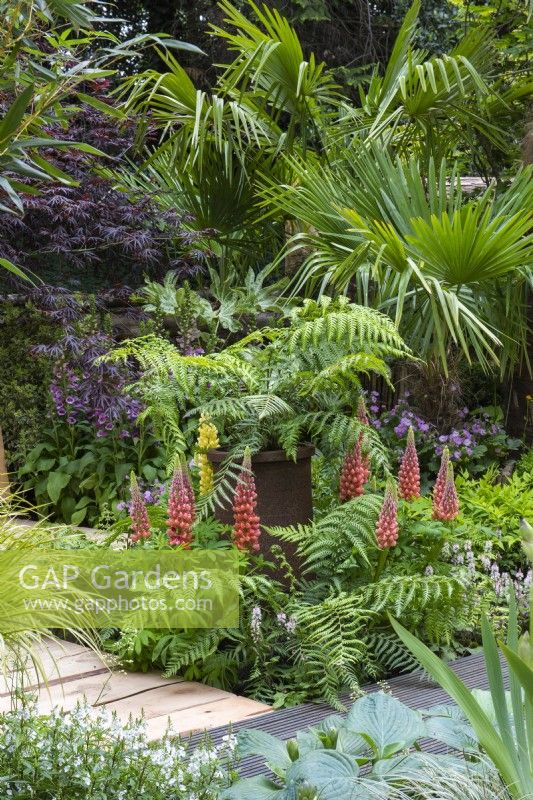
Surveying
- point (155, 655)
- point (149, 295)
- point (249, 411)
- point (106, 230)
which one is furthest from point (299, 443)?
point (106, 230)

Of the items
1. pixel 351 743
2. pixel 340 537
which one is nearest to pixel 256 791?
pixel 351 743

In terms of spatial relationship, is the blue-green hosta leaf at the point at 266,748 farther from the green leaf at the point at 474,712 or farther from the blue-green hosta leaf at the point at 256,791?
the green leaf at the point at 474,712

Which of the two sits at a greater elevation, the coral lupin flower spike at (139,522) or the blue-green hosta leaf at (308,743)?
the coral lupin flower spike at (139,522)

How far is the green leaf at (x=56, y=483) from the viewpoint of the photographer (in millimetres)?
5363

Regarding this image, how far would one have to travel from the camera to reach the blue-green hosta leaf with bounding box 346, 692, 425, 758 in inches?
86.2

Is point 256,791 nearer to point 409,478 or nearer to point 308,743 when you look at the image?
point 308,743

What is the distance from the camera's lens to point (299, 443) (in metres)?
3.54

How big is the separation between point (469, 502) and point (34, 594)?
8.15 feet

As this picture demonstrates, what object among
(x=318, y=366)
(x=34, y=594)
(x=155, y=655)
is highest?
(x=318, y=366)

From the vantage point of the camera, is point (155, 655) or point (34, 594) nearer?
point (34, 594)

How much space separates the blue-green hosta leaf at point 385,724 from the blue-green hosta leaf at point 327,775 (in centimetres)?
15

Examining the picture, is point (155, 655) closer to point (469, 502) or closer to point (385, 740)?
point (385, 740)

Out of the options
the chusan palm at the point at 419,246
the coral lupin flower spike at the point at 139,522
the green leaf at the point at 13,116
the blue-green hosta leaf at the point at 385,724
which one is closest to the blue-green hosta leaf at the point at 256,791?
the blue-green hosta leaf at the point at 385,724

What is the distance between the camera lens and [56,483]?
541 cm
